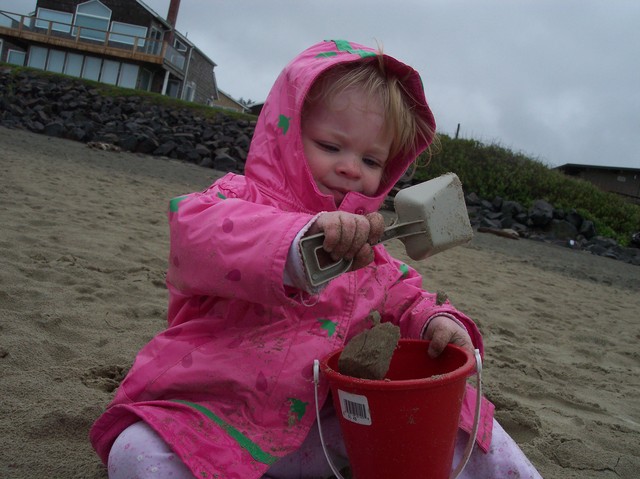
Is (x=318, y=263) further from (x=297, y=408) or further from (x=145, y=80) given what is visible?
(x=145, y=80)

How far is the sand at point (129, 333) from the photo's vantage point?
6.02ft

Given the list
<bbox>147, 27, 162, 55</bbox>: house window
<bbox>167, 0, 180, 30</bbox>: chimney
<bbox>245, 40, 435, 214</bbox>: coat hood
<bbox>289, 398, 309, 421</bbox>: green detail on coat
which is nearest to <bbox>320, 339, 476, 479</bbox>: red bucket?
<bbox>289, 398, 309, 421</bbox>: green detail on coat

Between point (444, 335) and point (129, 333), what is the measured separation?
1.52m

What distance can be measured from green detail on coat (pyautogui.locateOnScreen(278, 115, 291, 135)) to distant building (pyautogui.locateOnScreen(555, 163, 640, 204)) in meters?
25.5

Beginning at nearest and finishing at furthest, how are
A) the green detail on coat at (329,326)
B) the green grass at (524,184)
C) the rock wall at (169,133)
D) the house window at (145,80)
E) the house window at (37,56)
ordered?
the green detail on coat at (329,326) → the rock wall at (169,133) → the green grass at (524,184) → the house window at (145,80) → the house window at (37,56)

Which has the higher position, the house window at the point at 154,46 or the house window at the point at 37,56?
the house window at the point at 154,46

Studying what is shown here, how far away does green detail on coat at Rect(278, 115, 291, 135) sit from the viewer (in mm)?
1636

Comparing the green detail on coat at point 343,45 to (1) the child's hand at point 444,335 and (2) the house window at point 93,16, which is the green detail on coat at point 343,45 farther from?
(2) the house window at point 93,16

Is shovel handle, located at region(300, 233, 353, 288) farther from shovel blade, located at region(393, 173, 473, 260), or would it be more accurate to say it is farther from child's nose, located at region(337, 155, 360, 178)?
child's nose, located at region(337, 155, 360, 178)

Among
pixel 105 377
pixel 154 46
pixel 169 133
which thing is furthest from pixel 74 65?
pixel 105 377

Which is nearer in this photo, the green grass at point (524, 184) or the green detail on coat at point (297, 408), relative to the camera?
the green detail on coat at point (297, 408)

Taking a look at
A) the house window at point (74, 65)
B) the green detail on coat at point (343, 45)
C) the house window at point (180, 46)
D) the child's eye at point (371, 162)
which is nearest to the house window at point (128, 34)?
the house window at point (74, 65)

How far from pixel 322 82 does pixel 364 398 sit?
3.09ft

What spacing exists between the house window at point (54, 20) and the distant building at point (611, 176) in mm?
23484
